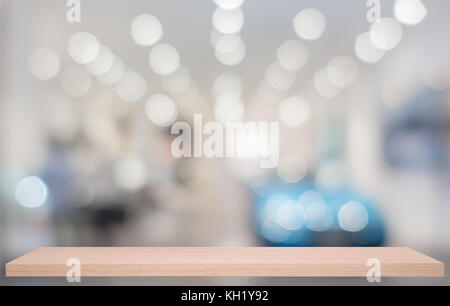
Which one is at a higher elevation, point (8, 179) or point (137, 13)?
point (137, 13)

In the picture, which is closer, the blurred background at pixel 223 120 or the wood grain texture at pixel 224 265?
the wood grain texture at pixel 224 265

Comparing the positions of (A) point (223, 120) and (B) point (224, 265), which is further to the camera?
(A) point (223, 120)

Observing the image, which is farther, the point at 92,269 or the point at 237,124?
the point at 237,124

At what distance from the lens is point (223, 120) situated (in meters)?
1.90

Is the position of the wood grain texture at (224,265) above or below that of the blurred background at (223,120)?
below

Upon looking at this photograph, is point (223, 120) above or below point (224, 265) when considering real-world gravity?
above

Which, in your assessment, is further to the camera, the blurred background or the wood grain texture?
the blurred background

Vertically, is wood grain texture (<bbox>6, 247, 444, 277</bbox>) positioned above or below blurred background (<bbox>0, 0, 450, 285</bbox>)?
below

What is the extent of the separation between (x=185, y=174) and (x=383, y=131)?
97 centimetres

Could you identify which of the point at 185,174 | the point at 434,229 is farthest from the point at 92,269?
the point at 434,229

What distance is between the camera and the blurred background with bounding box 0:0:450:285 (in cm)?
189

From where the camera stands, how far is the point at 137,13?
6.23 ft

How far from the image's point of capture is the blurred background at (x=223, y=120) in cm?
189
